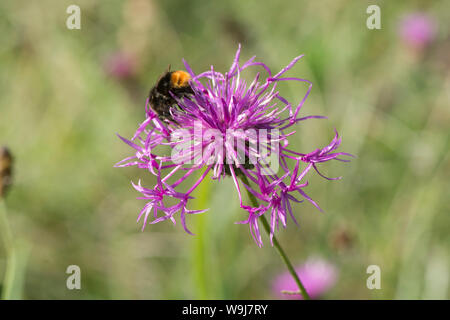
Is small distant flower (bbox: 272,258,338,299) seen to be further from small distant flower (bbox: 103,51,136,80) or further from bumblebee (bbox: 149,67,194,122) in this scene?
small distant flower (bbox: 103,51,136,80)

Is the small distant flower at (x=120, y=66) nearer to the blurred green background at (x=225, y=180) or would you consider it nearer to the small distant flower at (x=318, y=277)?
the blurred green background at (x=225, y=180)

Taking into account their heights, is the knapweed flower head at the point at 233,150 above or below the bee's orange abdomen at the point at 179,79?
below

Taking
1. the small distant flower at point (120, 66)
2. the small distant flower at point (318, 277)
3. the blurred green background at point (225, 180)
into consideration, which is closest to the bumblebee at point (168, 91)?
the blurred green background at point (225, 180)

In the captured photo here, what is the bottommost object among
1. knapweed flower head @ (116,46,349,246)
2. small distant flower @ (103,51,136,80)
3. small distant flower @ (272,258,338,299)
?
small distant flower @ (272,258,338,299)

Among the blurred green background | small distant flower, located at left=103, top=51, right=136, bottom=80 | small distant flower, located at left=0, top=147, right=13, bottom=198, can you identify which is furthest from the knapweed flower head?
small distant flower, located at left=103, top=51, right=136, bottom=80
